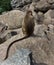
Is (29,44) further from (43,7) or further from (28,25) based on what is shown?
(43,7)

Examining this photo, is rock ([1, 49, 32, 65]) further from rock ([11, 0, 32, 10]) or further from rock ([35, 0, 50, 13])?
rock ([11, 0, 32, 10])

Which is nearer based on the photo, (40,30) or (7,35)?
(40,30)

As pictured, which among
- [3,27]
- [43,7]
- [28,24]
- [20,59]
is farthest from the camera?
[43,7]

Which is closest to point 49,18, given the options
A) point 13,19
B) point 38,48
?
point 13,19

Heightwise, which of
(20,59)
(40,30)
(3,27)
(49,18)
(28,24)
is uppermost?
(20,59)

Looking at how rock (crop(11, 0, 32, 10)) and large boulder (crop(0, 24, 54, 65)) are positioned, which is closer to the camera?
large boulder (crop(0, 24, 54, 65))

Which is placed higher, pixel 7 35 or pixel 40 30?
pixel 40 30

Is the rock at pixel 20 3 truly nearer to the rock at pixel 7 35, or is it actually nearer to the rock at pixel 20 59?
the rock at pixel 7 35

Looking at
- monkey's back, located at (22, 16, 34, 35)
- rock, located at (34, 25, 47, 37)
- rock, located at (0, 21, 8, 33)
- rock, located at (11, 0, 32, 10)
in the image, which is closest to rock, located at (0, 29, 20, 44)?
rock, located at (0, 21, 8, 33)

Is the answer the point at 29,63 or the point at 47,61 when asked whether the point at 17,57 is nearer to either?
the point at 29,63

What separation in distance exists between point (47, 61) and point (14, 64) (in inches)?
61.3

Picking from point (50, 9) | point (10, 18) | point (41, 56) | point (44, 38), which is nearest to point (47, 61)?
point (41, 56)

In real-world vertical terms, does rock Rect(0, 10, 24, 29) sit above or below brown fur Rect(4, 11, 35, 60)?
below

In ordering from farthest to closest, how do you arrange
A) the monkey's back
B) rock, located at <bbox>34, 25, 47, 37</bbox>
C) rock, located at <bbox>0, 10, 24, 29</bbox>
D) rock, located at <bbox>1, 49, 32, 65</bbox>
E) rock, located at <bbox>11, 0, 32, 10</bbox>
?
rock, located at <bbox>11, 0, 32, 10</bbox>
rock, located at <bbox>0, 10, 24, 29</bbox>
the monkey's back
rock, located at <bbox>34, 25, 47, 37</bbox>
rock, located at <bbox>1, 49, 32, 65</bbox>
